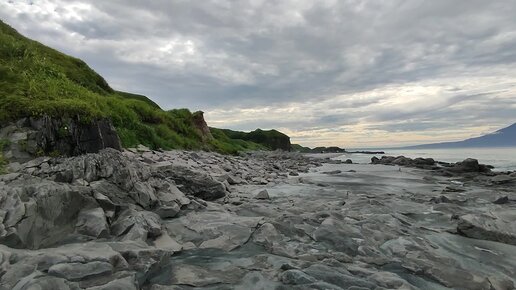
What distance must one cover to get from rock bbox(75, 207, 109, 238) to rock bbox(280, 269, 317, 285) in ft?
14.0

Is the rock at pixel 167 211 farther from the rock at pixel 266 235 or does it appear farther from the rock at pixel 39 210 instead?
the rock at pixel 266 235

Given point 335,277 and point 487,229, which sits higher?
point 487,229

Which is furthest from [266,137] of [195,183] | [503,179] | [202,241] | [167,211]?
[202,241]

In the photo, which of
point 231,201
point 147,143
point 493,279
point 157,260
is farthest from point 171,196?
point 147,143

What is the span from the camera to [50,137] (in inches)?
500

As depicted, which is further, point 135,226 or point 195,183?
point 195,183

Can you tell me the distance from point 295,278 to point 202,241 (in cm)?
310

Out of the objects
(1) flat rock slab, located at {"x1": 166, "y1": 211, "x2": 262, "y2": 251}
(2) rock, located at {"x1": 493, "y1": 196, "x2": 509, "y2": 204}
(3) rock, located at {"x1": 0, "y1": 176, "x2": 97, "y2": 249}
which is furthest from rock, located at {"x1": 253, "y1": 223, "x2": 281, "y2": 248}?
(2) rock, located at {"x1": 493, "y1": 196, "x2": 509, "y2": 204}

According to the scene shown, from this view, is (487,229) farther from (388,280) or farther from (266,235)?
(266,235)

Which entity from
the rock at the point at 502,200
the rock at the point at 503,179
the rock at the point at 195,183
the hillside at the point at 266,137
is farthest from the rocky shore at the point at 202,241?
the hillside at the point at 266,137

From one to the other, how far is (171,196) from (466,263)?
840 centimetres

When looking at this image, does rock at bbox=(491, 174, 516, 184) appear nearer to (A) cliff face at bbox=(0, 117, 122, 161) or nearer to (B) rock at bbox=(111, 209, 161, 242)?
(B) rock at bbox=(111, 209, 161, 242)

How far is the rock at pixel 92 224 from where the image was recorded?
7.96m

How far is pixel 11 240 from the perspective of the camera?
22.5 feet
